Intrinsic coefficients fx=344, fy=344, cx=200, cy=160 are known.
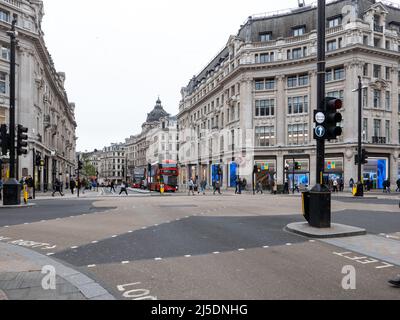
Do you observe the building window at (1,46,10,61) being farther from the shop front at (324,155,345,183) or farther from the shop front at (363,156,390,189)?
the shop front at (363,156,390,189)

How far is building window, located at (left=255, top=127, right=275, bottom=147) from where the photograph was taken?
1869 inches

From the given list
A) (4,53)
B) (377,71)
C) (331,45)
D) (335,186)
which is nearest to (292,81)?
(331,45)

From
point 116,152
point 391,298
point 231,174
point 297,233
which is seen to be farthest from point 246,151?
point 116,152

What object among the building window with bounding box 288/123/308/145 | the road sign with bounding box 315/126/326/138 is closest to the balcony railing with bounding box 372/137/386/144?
the building window with bounding box 288/123/308/145

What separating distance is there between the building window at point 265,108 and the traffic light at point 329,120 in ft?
129

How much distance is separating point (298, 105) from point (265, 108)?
4618 mm

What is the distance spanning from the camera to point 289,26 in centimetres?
4738

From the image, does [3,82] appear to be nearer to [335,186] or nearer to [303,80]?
[303,80]

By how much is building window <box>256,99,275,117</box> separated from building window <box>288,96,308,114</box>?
2.35 m

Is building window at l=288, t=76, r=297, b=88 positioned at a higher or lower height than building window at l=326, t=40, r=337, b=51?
lower

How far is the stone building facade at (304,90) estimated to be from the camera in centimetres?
4131

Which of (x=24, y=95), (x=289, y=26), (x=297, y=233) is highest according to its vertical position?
(x=289, y=26)
